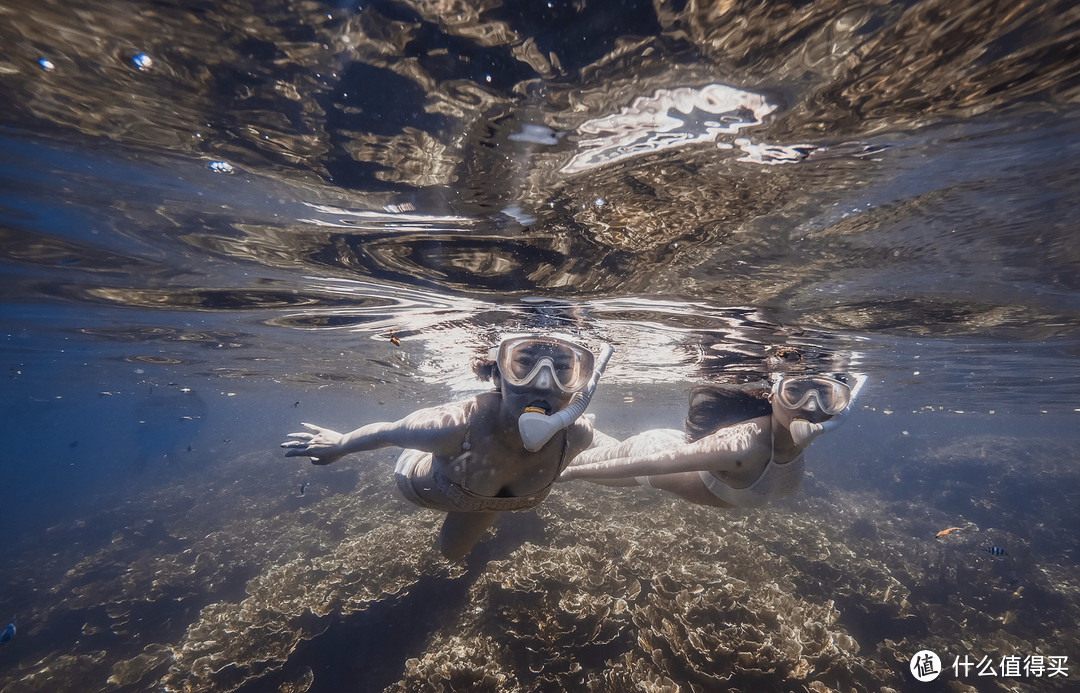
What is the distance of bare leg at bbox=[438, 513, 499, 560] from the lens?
21.2ft

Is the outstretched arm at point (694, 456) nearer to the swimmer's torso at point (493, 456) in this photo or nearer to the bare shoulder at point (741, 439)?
the bare shoulder at point (741, 439)

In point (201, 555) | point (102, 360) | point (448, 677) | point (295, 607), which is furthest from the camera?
point (102, 360)

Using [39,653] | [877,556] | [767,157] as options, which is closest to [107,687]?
[39,653]

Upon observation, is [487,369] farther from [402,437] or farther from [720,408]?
[720,408]

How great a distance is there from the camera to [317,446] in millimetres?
4949

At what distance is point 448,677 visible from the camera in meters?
7.15

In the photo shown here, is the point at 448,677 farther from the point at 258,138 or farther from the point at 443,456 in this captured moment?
the point at 258,138

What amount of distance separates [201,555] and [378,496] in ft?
22.9

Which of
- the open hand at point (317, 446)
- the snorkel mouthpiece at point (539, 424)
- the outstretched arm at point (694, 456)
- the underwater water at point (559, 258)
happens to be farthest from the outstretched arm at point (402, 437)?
the underwater water at point (559, 258)

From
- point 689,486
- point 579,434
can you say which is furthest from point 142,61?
point 689,486

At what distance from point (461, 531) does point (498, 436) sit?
105 inches

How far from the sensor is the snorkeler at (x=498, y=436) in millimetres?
4609

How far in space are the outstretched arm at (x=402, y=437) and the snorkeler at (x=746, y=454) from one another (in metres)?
2.33

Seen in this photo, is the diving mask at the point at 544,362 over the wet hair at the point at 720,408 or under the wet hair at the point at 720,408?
over
